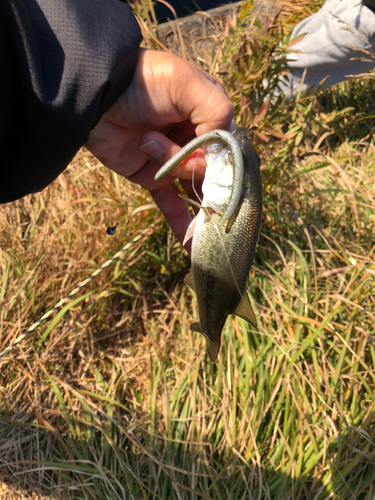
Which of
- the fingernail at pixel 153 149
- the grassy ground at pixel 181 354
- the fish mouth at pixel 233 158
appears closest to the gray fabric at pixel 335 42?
Result: the grassy ground at pixel 181 354

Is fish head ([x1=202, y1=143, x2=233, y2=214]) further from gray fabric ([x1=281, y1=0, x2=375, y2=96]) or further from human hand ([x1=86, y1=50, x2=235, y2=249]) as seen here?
gray fabric ([x1=281, y1=0, x2=375, y2=96])

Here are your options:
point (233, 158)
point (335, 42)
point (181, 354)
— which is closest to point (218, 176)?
point (233, 158)

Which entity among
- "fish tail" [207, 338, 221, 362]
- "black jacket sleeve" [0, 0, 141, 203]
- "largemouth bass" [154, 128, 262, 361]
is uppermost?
"black jacket sleeve" [0, 0, 141, 203]

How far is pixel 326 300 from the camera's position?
276 cm

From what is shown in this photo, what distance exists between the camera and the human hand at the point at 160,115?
171 cm

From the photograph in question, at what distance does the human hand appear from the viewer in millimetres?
1715

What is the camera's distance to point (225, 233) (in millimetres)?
1680

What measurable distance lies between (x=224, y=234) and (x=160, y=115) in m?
0.65

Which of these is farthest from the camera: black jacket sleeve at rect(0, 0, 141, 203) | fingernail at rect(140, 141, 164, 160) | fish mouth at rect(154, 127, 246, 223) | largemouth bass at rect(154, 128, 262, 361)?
fingernail at rect(140, 141, 164, 160)

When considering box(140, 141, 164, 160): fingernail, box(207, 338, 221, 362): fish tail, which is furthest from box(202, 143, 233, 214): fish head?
box(207, 338, 221, 362): fish tail

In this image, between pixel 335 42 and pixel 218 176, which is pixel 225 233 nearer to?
pixel 218 176

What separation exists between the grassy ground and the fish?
0.96 metres

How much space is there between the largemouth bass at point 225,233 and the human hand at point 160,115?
150 mm

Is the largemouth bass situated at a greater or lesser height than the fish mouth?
lesser
